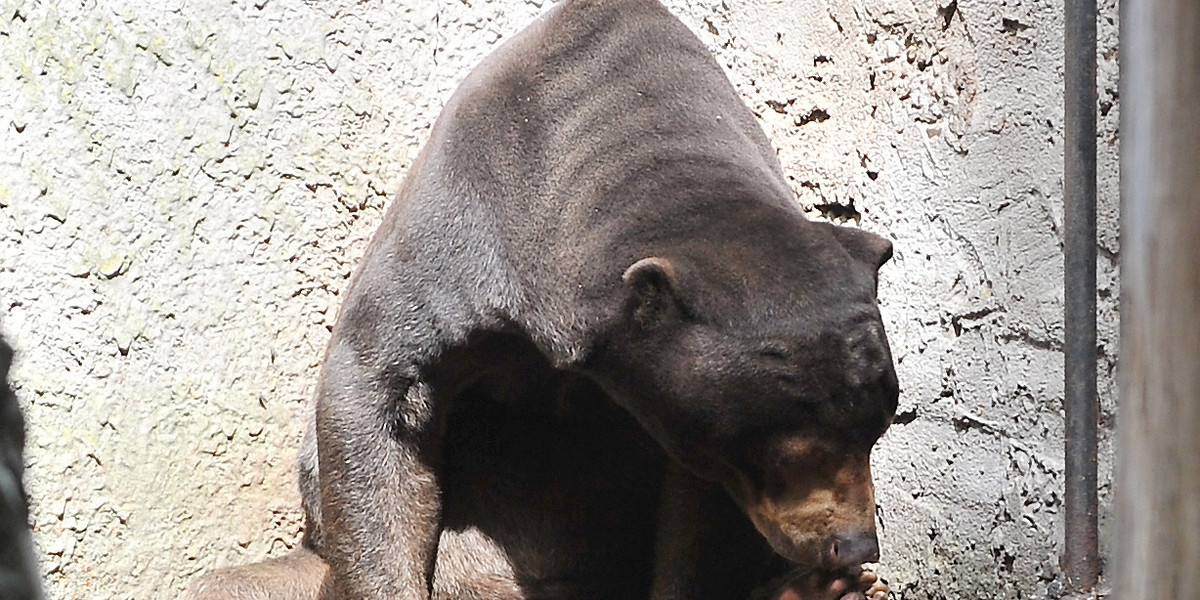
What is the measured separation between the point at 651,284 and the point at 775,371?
28cm

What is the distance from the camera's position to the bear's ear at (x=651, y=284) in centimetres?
280

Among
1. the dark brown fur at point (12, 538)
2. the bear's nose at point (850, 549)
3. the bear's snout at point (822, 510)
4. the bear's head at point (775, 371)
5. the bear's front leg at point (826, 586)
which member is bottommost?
the bear's front leg at point (826, 586)

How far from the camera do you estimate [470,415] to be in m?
3.61

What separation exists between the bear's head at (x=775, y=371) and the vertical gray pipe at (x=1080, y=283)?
1.78ft

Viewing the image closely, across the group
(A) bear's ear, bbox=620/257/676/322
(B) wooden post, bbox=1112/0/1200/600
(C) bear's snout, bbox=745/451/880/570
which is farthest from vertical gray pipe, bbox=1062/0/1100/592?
(B) wooden post, bbox=1112/0/1200/600

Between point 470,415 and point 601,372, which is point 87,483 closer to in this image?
point 470,415

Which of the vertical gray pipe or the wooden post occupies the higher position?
the wooden post

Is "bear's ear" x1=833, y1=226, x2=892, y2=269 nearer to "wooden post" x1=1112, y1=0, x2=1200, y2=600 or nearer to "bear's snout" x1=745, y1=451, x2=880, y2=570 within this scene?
"bear's snout" x1=745, y1=451, x2=880, y2=570

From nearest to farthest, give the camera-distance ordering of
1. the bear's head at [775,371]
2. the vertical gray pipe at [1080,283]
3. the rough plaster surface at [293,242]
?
the bear's head at [775,371] → the vertical gray pipe at [1080,283] → the rough plaster surface at [293,242]

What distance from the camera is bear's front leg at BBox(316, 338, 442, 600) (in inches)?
128

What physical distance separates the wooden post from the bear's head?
1.28 m

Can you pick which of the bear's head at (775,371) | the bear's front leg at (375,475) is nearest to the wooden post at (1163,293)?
the bear's head at (775,371)

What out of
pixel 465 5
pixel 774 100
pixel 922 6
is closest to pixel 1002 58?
pixel 922 6

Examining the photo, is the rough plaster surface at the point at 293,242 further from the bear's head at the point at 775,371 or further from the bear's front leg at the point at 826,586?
the bear's head at the point at 775,371
